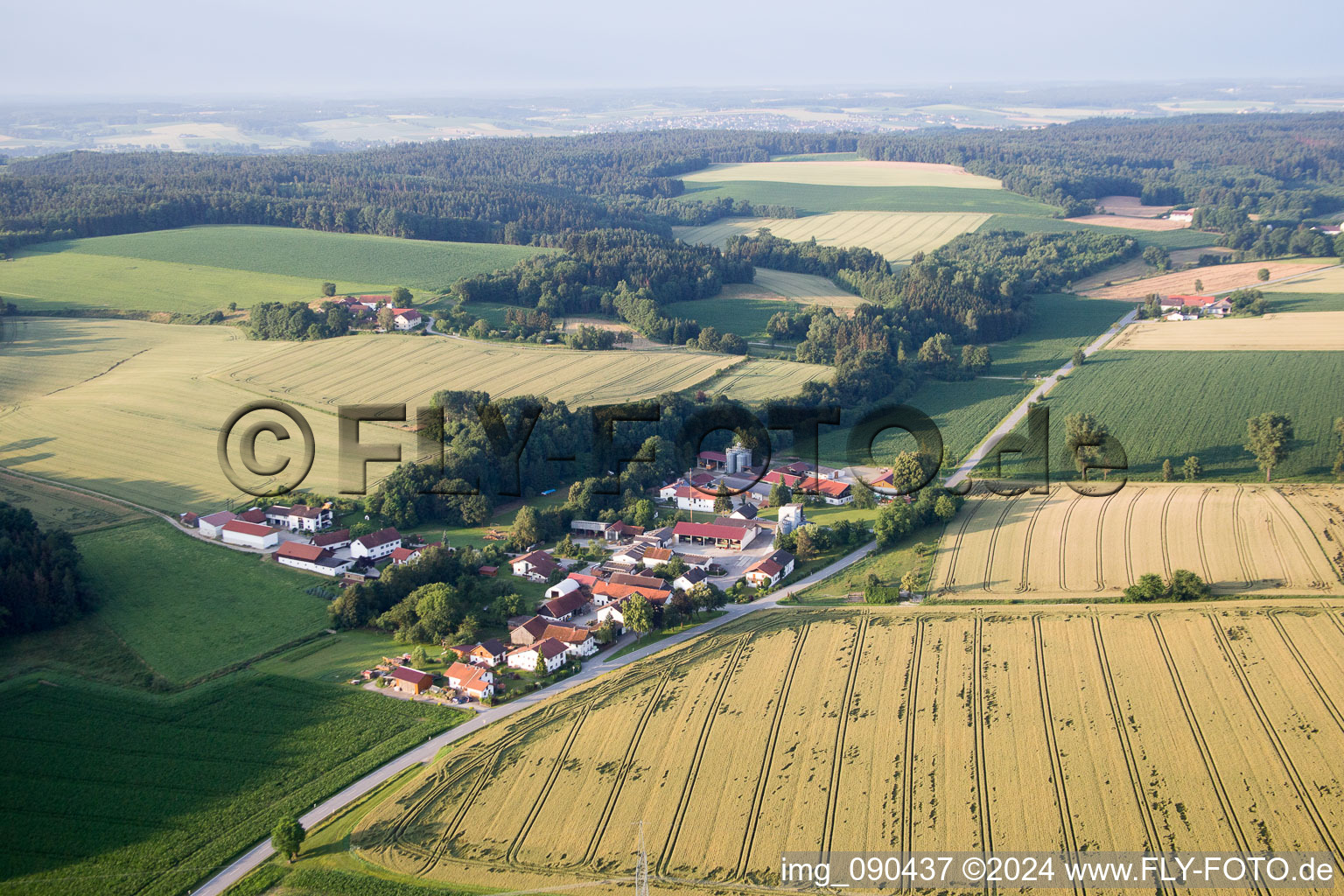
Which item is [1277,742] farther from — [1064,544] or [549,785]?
[549,785]

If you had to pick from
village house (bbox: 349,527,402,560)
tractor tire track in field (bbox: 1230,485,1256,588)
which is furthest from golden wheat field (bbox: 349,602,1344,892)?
village house (bbox: 349,527,402,560)

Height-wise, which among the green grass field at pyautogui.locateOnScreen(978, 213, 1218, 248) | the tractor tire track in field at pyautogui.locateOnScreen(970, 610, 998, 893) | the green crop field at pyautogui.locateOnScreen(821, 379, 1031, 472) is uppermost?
the green grass field at pyautogui.locateOnScreen(978, 213, 1218, 248)

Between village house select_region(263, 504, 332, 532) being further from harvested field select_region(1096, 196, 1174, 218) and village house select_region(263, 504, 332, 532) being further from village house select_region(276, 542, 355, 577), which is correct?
harvested field select_region(1096, 196, 1174, 218)

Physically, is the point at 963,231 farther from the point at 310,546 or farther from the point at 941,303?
the point at 310,546

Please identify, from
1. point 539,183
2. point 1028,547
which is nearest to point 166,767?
point 1028,547

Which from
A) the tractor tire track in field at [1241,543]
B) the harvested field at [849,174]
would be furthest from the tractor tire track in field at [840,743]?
the harvested field at [849,174]

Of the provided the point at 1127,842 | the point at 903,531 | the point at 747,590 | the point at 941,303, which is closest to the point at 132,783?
the point at 747,590
